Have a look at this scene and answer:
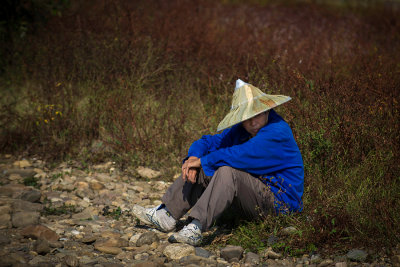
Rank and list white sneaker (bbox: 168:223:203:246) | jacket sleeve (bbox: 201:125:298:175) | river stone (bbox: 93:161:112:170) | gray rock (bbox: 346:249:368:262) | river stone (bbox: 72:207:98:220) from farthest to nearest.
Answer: river stone (bbox: 93:161:112:170)
river stone (bbox: 72:207:98:220)
white sneaker (bbox: 168:223:203:246)
jacket sleeve (bbox: 201:125:298:175)
gray rock (bbox: 346:249:368:262)

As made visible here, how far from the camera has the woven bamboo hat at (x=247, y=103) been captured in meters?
3.45

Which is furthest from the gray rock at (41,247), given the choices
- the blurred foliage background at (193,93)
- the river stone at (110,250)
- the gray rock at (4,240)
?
the blurred foliage background at (193,93)

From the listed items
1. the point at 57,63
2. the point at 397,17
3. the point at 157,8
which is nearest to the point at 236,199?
the point at 57,63

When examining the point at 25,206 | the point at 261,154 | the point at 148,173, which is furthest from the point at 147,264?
the point at 148,173

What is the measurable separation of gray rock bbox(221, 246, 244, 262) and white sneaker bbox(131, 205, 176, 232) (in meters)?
0.65

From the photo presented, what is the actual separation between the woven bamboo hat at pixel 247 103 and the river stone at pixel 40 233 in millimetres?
1704

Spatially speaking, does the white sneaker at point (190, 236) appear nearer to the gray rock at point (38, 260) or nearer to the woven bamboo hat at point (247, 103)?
the woven bamboo hat at point (247, 103)

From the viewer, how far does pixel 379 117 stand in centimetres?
455

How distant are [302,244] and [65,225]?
88.0 inches

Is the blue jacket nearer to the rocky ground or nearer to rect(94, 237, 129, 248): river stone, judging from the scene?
the rocky ground

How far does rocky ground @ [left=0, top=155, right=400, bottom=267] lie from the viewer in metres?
3.27

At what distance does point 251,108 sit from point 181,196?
1.02 m

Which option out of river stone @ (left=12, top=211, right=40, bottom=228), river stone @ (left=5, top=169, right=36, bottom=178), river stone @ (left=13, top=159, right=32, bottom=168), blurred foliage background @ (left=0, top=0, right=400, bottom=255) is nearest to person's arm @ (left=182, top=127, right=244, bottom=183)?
blurred foliage background @ (left=0, top=0, right=400, bottom=255)

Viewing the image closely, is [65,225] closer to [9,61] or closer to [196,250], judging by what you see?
[196,250]
